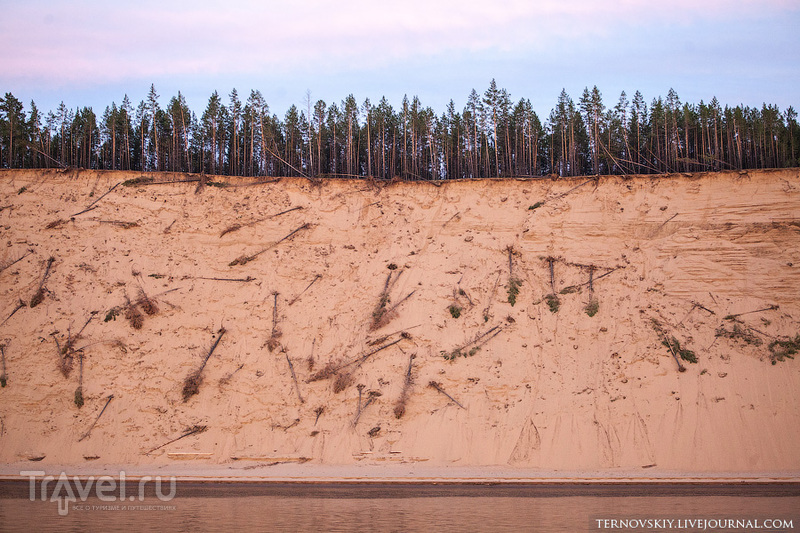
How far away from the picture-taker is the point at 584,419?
1916cm

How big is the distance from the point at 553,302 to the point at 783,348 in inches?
286

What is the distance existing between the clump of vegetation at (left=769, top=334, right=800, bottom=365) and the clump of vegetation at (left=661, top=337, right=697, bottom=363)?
8.00 feet

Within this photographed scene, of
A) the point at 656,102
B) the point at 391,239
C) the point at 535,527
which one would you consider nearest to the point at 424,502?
the point at 535,527

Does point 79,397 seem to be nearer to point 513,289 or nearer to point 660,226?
point 513,289

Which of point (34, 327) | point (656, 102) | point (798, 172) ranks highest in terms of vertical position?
point (656, 102)

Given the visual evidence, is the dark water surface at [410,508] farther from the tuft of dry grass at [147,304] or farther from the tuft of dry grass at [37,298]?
the tuft of dry grass at [37,298]

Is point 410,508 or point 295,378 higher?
point 295,378

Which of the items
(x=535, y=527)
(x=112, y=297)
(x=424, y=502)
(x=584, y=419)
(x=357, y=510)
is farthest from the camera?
(x=112, y=297)

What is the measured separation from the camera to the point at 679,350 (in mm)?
20641

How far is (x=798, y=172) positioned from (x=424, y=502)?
63.7ft

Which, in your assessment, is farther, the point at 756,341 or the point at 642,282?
the point at 642,282

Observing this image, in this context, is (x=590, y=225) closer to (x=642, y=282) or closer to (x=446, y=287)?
(x=642, y=282)

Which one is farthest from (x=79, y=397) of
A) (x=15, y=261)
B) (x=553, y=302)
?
(x=553, y=302)

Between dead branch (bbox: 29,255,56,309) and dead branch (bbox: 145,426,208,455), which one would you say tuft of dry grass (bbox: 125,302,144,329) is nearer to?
dead branch (bbox: 29,255,56,309)
